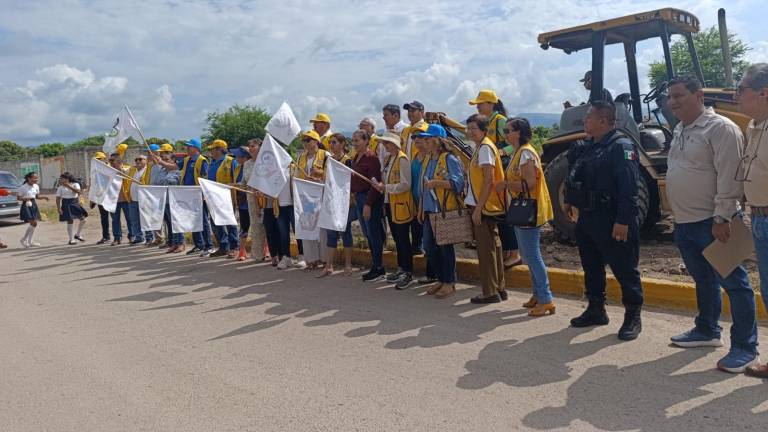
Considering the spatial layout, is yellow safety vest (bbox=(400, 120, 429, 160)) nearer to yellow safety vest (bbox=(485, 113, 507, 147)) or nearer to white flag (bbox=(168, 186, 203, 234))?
yellow safety vest (bbox=(485, 113, 507, 147))

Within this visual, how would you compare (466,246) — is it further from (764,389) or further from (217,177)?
(764,389)

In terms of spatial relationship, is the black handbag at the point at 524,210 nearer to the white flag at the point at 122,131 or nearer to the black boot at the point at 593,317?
the black boot at the point at 593,317

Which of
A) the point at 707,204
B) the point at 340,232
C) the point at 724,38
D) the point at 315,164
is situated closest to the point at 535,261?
the point at 707,204

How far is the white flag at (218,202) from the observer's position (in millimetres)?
8688

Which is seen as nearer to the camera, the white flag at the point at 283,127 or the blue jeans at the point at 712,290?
the blue jeans at the point at 712,290

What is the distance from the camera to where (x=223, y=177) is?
9641 mm

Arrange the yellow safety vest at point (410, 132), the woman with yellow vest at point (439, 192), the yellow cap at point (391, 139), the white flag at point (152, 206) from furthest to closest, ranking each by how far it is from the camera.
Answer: the white flag at point (152, 206)
the yellow safety vest at point (410, 132)
the yellow cap at point (391, 139)
the woman with yellow vest at point (439, 192)

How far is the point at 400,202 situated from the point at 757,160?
372 cm

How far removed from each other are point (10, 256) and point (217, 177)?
15.2 feet

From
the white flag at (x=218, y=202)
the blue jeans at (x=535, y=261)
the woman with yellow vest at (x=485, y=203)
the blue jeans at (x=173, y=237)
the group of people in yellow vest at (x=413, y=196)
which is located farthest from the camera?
the blue jeans at (x=173, y=237)

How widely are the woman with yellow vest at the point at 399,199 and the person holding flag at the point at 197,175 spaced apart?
14.1ft

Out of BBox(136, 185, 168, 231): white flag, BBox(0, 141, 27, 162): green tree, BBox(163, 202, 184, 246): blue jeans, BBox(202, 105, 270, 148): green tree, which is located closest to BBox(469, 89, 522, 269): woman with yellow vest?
BBox(136, 185, 168, 231): white flag

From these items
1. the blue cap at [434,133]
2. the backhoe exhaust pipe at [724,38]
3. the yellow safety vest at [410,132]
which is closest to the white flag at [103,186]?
the yellow safety vest at [410,132]

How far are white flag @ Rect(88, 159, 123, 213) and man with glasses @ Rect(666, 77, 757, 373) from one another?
1011cm
